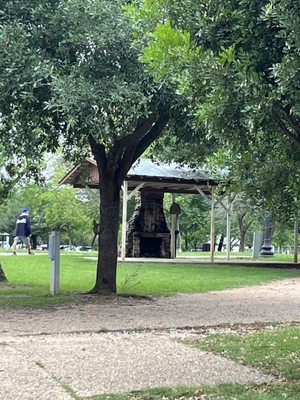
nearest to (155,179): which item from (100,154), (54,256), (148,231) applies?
(148,231)

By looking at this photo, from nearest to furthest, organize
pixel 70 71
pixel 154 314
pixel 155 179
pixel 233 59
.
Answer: pixel 233 59 < pixel 70 71 < pixel 154 314 < pixel 155 179

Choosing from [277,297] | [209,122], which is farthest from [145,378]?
[277,297]

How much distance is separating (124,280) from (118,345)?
27.1 feet

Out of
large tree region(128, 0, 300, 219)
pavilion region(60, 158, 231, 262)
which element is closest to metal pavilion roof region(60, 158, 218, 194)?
pavilion region(60, 158, 231, 262)

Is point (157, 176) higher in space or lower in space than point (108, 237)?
higher

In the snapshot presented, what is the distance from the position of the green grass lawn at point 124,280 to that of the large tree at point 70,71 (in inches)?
134

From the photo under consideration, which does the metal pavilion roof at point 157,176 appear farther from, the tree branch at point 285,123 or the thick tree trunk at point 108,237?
the tree branch at point 285,123

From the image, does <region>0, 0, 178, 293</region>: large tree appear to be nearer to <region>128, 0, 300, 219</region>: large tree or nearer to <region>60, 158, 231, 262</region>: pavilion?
<region>128, 0, 300, 219</region>: large tree

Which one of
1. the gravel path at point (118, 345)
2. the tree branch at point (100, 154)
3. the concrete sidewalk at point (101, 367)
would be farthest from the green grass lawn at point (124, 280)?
the concrete sidewalk at point (101, 367)

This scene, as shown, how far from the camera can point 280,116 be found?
17.1ft

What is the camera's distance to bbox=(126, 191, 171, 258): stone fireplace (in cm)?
2703

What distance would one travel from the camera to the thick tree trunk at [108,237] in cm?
1255

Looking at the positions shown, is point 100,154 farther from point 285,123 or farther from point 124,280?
point 285,123

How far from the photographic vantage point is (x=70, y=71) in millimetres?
9672
